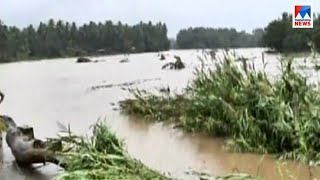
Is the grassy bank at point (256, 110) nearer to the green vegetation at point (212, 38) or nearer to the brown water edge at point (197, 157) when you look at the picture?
the brown water edge at point (197, 157)

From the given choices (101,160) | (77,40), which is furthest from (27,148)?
(77,40)

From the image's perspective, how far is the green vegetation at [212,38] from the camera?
71062 millimetres

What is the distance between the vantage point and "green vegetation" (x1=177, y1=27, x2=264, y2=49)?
71.1 m

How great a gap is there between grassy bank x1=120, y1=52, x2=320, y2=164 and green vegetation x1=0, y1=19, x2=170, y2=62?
1819 inches

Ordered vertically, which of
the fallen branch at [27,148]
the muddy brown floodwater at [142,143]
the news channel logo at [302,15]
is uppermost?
the news channel logo at [302,15]

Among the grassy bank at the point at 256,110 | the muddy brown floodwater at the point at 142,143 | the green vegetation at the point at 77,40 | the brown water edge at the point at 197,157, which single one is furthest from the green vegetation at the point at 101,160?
the green vegetation at the point at 77,40

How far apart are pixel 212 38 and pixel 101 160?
67.1 m

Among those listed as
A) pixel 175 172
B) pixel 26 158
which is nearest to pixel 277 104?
pixel 175 172

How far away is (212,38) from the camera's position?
7256cm

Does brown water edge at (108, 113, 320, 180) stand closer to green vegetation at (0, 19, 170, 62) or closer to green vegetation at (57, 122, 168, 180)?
green vegetation at (57, 122, 168, 180)

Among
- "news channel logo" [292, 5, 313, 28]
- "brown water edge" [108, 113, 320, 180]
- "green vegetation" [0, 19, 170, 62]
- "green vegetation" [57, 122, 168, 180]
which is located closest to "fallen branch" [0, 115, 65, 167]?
"green vegetation" [57, 122, 168, 180]

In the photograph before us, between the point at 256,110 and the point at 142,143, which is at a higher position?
the point at 256,110

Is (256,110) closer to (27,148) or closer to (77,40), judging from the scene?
(27,148)

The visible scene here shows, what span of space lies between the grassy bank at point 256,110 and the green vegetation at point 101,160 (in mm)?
2677
